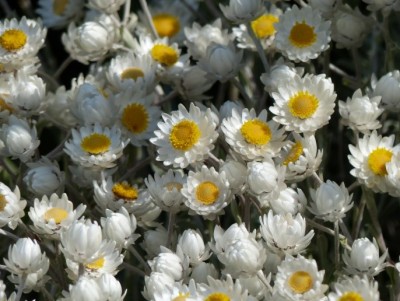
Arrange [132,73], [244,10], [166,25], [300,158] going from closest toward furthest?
[300,158]
[244,10]
[132,73]
[166,25]

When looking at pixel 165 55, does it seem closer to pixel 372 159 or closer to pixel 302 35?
pixel 302 35

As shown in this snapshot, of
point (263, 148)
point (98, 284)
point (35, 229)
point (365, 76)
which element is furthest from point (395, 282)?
point (365, 76)

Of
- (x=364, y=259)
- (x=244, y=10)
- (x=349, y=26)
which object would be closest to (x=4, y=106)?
(x=244, y=10)

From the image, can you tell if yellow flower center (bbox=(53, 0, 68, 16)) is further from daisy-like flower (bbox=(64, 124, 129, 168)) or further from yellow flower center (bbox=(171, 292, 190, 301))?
yellow flower center (bbox=(171, 292, 190, 301))

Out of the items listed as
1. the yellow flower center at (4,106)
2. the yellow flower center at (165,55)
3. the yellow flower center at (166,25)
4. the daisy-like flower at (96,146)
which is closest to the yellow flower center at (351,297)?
the daisy-like flower at (96,146)

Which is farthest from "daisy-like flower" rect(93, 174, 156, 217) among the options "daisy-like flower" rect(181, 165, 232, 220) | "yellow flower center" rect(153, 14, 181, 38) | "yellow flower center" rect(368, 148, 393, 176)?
"yellow flower center" rect(153, 14, 181, 38)
